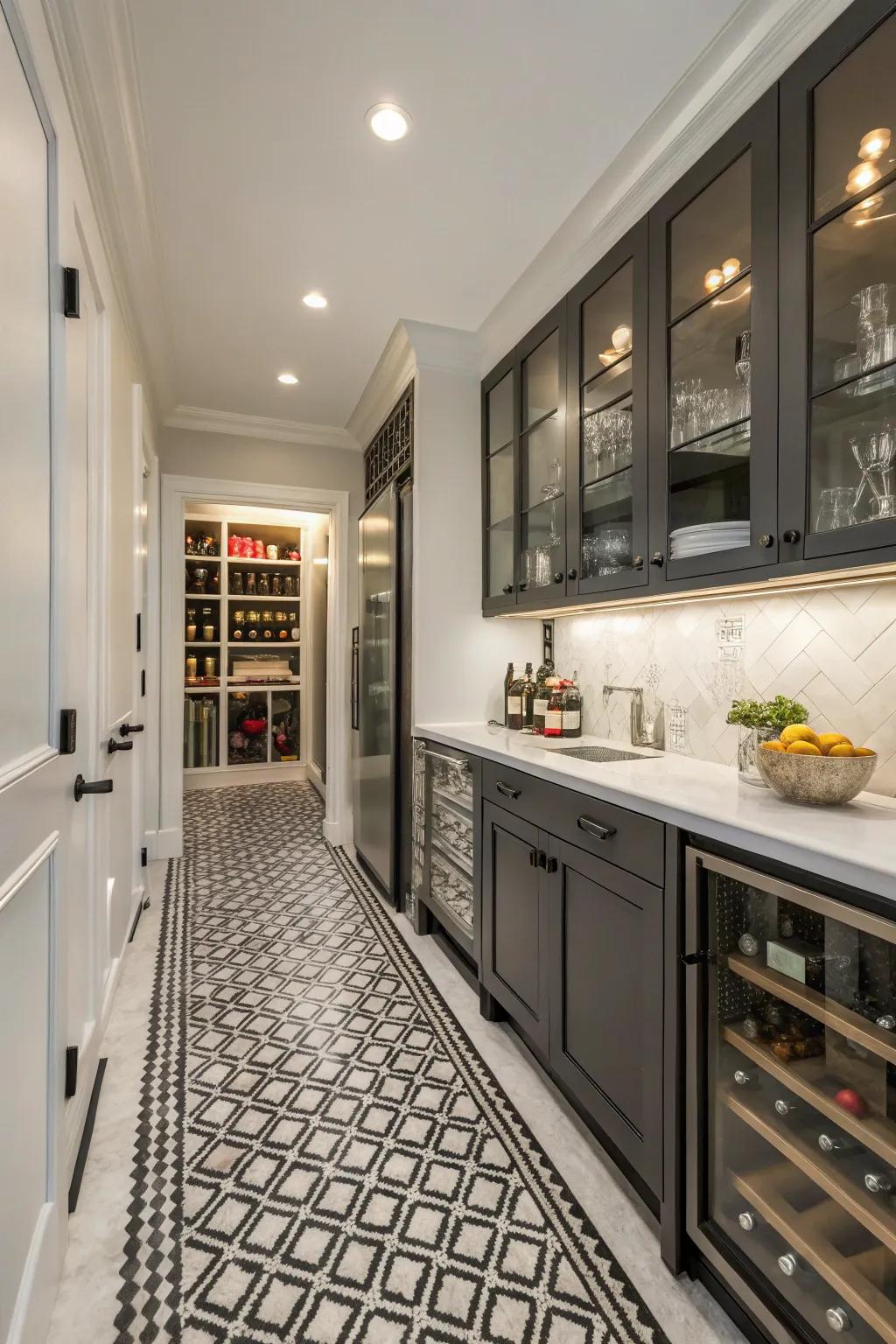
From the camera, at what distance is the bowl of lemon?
125cm

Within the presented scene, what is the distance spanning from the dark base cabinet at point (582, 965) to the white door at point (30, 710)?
1172 millimetres

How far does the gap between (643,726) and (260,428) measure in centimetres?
321

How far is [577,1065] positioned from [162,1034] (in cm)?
144

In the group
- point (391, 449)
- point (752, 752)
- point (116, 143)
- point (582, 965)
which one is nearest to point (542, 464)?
point (391, 449)

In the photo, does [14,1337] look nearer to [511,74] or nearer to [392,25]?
[392,25]

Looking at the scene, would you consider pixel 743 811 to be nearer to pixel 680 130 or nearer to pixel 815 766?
pixel 815 766

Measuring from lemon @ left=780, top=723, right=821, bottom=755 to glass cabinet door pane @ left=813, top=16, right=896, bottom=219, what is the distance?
1074mm

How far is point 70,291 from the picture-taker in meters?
1.41

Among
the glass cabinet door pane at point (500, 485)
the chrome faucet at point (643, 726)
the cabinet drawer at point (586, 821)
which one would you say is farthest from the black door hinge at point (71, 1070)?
the glass cabinet door pane at point (500, 485)

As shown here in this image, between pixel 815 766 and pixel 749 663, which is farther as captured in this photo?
pixel 749 663

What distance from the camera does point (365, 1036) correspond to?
7.14ft

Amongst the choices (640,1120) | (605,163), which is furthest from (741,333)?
(640,1120)

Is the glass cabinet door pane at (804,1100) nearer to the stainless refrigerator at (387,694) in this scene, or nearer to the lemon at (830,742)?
the lemon at (830,742)

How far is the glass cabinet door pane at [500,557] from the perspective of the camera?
2.88 meters
